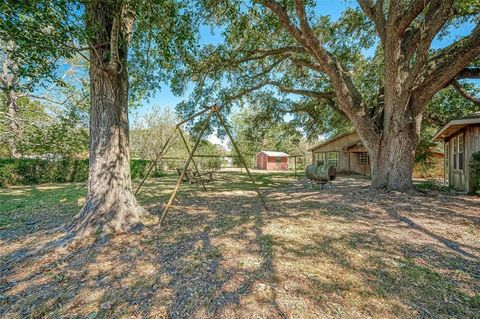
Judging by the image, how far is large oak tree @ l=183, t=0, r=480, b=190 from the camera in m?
6.43

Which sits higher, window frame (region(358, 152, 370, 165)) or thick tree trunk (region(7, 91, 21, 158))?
thick tree trunk (region(7, 91, 21, 158))

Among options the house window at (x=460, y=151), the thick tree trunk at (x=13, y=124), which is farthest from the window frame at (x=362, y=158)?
the thick tree trunk at (x=13, y=124)

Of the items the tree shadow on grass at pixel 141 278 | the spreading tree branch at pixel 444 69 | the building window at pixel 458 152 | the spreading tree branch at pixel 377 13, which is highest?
the spreading tree branch at pixel 377 13

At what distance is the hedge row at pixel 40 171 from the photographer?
11273 mm

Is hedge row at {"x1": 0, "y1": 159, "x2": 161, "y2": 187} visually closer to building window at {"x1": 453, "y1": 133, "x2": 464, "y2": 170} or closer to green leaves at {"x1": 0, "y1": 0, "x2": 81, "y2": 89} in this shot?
green leaves at {"x1": 0, "y1": 0, "x2": 81, "y2": 89}

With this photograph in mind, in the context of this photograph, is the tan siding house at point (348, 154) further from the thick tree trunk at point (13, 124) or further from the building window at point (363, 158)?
the thick tree trunk at point (13, 124)

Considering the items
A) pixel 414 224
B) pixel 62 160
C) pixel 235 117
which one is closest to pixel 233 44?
pixel 414 224

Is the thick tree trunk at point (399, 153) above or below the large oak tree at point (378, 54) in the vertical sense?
below

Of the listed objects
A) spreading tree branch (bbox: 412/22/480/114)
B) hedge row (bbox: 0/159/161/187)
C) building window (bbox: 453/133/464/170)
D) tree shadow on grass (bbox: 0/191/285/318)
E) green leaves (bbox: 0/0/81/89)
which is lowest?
tree shadow on grass (bbox: 0/191/285/318)

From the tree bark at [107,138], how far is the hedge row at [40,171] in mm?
11826

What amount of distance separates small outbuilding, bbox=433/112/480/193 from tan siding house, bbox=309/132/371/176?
7.95 m

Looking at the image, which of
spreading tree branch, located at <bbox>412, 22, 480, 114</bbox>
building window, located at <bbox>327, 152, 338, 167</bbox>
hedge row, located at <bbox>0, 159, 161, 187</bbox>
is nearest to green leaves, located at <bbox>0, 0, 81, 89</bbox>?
spreading tree branch, located at <bbox>412, 22, 480, 114</bbox>

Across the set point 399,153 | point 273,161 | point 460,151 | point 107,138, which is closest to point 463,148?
point 460,151

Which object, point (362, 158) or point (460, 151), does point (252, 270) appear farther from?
point (362, 158)
